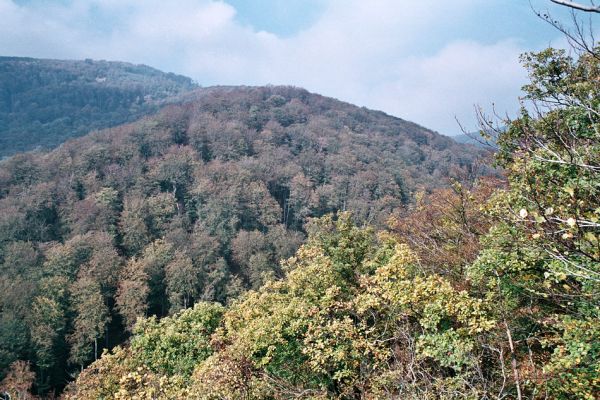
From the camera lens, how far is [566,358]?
236 inches

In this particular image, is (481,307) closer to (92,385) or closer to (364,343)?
(364,343)

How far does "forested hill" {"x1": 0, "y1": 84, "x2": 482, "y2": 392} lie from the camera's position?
39594 mm

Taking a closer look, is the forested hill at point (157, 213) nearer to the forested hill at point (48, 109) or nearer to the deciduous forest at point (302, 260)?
the deciduous forest at point (302, 260)

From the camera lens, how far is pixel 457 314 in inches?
337

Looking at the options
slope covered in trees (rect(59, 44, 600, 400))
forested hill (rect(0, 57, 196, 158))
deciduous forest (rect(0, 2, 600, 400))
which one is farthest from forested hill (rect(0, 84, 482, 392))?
forested hill (rect(0, 57, 196, 158))

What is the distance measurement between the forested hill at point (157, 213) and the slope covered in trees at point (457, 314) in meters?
6.52

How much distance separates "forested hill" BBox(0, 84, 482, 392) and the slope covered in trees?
652 cm

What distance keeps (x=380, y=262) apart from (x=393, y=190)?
64.5 m

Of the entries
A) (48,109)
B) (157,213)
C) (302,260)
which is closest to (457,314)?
(302,260)

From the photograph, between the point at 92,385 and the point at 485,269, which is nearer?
the point at 485,269

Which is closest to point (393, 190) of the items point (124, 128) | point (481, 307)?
point (124, 128)

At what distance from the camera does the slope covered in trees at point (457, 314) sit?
5.96m

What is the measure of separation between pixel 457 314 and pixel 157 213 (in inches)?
2365

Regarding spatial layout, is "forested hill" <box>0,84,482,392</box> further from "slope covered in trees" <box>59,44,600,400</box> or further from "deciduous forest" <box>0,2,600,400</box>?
"slope covered in trees" <box>59,44,600,400</box>
